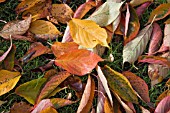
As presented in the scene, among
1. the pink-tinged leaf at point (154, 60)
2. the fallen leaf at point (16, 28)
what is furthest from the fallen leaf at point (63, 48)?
the pink-tinged leaf at point (154, 60)

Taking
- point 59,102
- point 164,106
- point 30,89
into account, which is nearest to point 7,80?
point 30,89

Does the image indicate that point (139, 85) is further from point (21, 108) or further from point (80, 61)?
point (21, 108)

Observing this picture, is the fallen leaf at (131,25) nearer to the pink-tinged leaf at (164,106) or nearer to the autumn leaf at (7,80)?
the pink-tinged leaf at (164,106)

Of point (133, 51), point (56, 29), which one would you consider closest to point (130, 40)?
point (133, 51)

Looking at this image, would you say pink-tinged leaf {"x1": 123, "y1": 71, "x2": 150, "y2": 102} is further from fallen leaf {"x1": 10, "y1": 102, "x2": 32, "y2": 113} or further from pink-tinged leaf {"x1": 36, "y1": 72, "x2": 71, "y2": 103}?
fallen leaf {"x1": 10, "y1": 102, "x2": 32, "y2": 113}

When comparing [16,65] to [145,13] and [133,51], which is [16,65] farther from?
[145,13]
